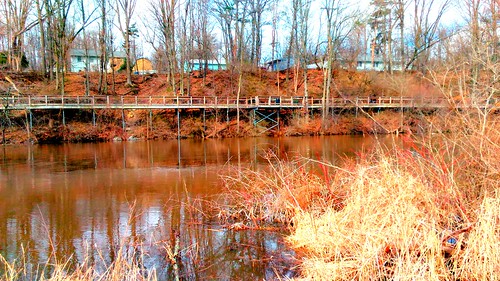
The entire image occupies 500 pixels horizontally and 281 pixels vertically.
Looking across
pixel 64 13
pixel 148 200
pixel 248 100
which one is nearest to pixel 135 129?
pixel 248 100

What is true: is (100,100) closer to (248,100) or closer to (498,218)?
(248,100)

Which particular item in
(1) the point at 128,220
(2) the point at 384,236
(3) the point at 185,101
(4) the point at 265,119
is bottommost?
(1) the point at 128,220

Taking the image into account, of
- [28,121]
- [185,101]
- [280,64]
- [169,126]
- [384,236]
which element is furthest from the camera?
[280,64]

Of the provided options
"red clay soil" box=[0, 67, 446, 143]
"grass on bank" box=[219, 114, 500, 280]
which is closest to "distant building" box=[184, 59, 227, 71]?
"red clay soil" box=[0, 67, 446, 143]

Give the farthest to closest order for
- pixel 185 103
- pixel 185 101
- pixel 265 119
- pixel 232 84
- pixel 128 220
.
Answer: pixel 232 84, pixel 265 119, pixel 185 101, pixel 185 103, pixel 128 220

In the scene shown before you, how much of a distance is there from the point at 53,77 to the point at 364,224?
38.8 metres

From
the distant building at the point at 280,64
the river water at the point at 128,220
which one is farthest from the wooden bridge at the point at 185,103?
the distant building at the point at 280,64

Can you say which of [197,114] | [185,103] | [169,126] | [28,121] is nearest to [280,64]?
[197,114]

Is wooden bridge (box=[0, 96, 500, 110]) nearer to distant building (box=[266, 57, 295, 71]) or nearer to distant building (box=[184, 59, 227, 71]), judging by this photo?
distant building (box=[184, 59, 227, 71])

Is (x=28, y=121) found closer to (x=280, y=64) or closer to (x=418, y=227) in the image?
(x=418, y=227)

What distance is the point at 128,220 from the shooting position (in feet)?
25.6

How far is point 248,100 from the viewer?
35.5 metres

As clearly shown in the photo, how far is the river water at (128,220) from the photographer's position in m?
6.51

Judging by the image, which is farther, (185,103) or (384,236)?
(185,103)
